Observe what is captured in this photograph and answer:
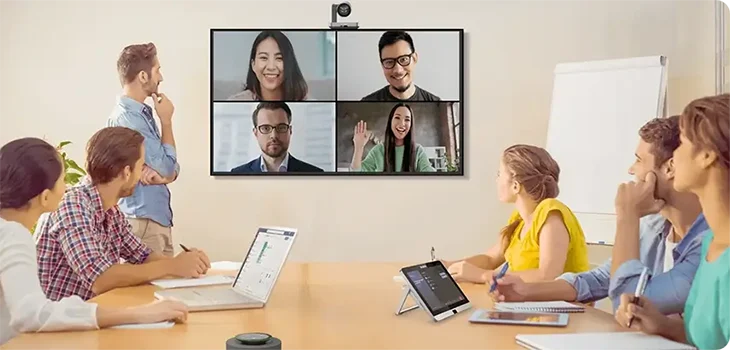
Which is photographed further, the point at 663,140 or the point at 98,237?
the point at 98,237

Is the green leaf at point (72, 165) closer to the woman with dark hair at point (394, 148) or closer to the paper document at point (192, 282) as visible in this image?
the woman with dark hair at point (394, 148)

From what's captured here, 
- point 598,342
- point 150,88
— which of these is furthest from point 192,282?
point 598,342

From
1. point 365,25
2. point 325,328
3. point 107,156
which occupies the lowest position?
point 325,328

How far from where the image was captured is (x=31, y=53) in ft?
16.0

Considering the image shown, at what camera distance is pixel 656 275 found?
7.14 ft

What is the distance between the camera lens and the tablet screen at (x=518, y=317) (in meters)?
2.07

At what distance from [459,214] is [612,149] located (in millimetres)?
1014

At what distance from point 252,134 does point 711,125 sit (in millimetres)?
3484

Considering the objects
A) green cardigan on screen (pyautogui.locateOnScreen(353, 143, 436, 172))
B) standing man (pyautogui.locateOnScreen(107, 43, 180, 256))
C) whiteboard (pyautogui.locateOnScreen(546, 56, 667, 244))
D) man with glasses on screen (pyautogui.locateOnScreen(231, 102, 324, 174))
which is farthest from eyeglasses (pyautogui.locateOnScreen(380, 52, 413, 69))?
standing man (pyautogui.locateOnScreen(107, 43, 180, 256))

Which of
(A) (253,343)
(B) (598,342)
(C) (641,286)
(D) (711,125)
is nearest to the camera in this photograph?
(A) (253,343)

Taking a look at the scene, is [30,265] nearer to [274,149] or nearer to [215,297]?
[215,297]

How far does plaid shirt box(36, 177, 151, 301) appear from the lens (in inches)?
105

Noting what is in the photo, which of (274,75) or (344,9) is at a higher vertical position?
(344,9)

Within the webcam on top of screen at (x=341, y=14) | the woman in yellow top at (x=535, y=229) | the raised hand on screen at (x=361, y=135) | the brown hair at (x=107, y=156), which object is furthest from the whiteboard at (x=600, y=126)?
the brown hair at (x=107, y=156)
